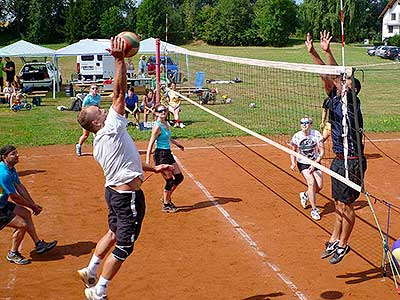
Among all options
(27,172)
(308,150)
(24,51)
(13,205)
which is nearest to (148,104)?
(27,172)

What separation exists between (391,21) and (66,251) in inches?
3109

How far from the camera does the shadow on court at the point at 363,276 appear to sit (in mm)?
6809

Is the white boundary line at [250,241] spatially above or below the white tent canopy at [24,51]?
below

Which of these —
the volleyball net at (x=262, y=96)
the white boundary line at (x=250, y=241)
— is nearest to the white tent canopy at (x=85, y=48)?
the volleyball net at (x=262, y=96)

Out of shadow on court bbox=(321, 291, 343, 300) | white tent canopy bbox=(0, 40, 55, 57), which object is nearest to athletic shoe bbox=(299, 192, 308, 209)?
shadow on court bbox=(321, 291, 343, 300)

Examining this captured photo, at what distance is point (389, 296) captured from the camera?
6.38 m

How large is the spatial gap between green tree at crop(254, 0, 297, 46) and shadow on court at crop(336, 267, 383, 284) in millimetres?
64306

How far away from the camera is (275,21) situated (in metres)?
70.0

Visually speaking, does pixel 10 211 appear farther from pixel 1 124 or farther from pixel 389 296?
pixel 1 124

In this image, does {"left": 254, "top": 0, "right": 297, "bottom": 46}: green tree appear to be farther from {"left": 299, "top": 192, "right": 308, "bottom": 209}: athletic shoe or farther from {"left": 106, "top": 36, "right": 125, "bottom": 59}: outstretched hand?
{"left": 106, "top": 36, "right": 125, "bottom": 59}: outstretched hand

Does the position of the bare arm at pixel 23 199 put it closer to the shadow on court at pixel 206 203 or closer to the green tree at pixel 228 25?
the shadow on court at pixel 206 203

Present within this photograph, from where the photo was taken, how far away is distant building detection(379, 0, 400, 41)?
78500 mm

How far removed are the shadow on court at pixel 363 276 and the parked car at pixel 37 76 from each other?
76.0 feet

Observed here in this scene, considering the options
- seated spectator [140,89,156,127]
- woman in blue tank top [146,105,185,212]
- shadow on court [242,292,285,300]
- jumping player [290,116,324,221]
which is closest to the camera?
shadow on court [242,292,285,300]
